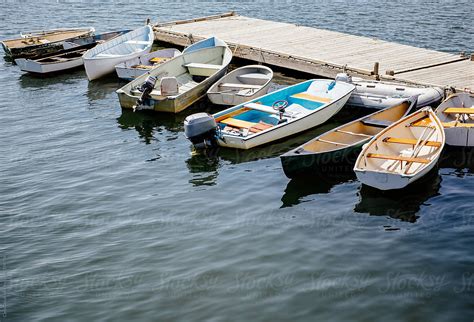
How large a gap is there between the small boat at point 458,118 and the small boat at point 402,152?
1.56 feet

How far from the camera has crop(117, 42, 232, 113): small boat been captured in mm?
19453

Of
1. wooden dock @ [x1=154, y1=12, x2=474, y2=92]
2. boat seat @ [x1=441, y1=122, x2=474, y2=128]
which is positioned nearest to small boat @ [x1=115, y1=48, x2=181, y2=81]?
wooden dock @ [x1=154, y1=12, x2=474, y2=92]

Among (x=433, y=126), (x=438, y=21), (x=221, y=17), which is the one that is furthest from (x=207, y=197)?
(x=438, y=21)

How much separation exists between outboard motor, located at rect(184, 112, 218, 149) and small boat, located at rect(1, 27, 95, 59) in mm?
12642

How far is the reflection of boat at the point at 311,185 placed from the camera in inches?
563

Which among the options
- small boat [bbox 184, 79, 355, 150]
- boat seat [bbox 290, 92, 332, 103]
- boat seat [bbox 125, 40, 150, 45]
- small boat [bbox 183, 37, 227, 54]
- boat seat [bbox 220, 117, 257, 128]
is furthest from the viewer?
boat seat [bbox 125, 40, 150, 45]

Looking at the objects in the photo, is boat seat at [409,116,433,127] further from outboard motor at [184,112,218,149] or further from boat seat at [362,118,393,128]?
outboard motor at [184,112,218,149]

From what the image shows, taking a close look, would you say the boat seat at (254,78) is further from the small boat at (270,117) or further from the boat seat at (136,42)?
the boat seat at (136,42)

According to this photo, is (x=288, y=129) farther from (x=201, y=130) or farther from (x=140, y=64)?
(x=140, y=64)

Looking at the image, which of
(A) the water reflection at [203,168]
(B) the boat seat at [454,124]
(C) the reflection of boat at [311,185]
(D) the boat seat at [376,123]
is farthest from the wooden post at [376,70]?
(A) the water reflection at [203,168]

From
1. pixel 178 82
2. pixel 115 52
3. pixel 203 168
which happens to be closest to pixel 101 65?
pixel 115 52

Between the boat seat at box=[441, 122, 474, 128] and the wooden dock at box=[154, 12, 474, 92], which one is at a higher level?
the wooden dock at box=[154, 12, 474, 92]

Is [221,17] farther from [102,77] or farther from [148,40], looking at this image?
[102,77]

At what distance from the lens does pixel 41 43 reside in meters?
27.6
